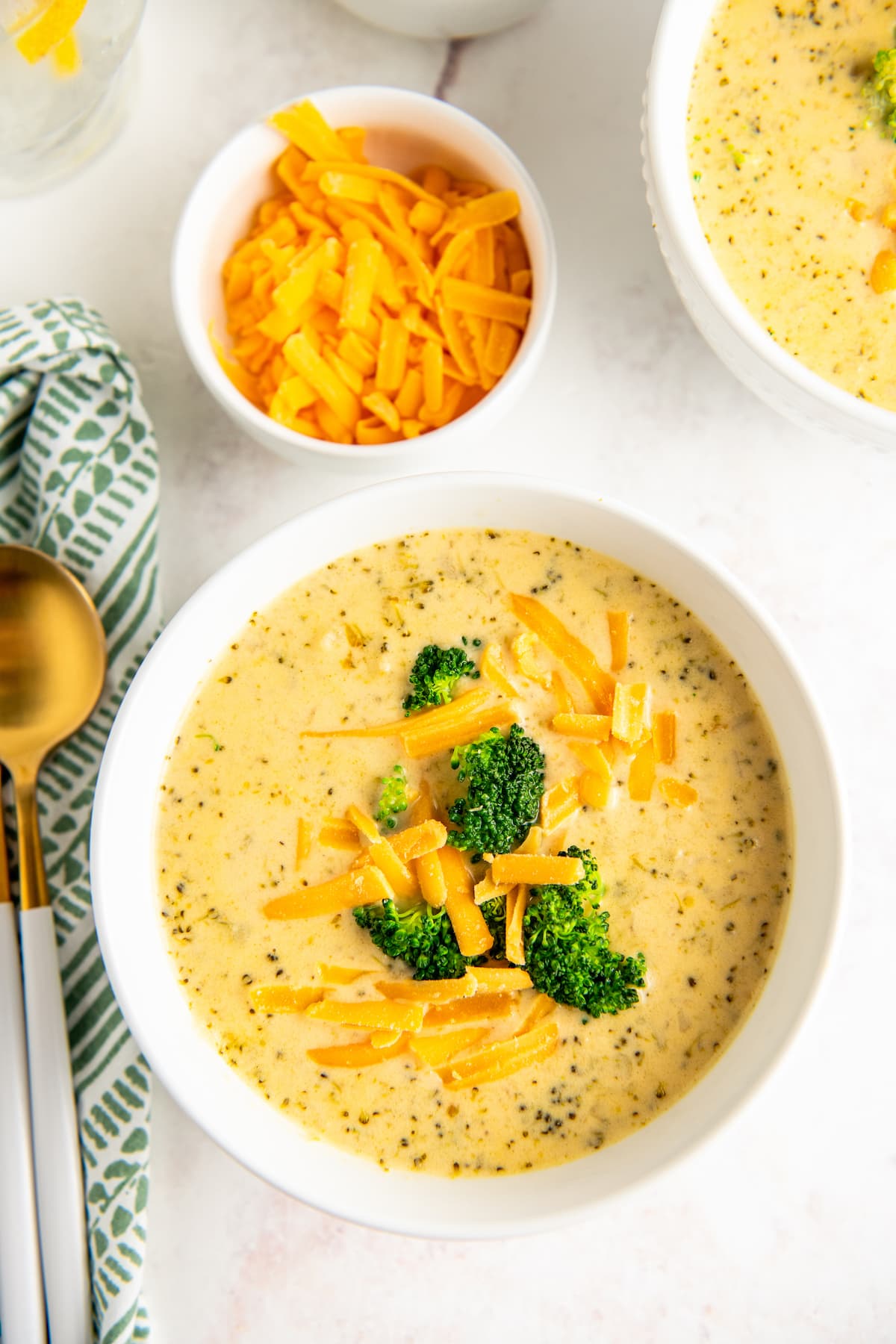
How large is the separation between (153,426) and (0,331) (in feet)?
1.02

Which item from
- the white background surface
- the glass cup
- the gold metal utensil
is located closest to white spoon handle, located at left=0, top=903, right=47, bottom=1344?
the gold metal utensil

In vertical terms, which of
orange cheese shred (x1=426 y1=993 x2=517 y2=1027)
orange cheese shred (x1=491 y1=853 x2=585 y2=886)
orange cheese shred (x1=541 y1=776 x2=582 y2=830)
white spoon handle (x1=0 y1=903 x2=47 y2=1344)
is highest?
orange cheese shred (x1=541 y1=776 x2=582 y2=830)

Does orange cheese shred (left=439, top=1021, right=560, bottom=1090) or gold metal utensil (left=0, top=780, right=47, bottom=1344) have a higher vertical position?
orange cheese shred (left=439, top=1021, right=560, bottom=1090)

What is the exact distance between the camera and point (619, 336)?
217 cm

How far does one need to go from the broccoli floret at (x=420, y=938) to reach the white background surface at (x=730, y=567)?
2.42ft

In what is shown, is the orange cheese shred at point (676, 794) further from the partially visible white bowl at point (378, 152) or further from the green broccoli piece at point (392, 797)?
the partially visible white bowl at point (378, 152)

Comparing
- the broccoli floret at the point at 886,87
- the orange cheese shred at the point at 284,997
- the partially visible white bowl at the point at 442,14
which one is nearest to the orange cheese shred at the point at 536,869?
the orange cheese shred at the point at 284,997

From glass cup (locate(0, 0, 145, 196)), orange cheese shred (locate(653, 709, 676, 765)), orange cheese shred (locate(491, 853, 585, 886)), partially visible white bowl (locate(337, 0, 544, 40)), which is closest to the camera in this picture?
orange cheese shred (locate(491, 853, 585, 886))

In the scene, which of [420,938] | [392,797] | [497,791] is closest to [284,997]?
[420,938]

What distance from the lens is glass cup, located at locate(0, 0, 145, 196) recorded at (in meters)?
1.91

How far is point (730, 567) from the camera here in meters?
2.18

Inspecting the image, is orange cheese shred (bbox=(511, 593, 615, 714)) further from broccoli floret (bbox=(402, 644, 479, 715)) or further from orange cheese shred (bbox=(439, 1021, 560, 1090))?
orange cheese shred (bbox=(439, 1021, 560, 1090))

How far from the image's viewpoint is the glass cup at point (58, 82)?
191cm

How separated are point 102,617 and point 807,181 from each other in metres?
1.38
